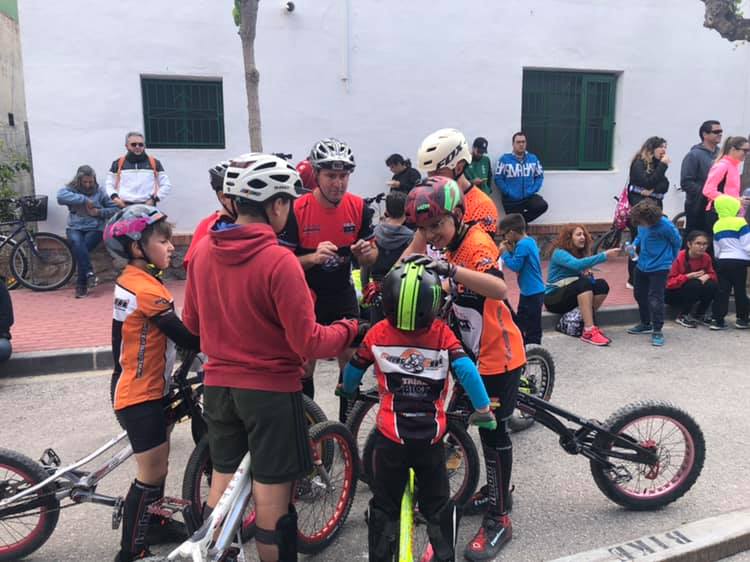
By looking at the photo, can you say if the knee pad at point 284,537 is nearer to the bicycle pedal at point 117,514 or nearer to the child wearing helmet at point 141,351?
the child wearing helmet at point 141,351

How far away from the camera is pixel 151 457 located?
2877mm

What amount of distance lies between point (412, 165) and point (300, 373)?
26.0ft

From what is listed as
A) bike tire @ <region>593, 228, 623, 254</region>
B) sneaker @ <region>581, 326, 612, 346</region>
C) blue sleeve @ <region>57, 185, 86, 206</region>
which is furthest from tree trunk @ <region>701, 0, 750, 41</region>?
blue sleeve @ <region>57, 185, 86, 206</region>

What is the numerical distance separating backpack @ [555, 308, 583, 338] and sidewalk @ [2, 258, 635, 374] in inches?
9.5

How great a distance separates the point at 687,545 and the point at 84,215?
788 centimetres

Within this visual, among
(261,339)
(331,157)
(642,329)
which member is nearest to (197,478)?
(261,339)

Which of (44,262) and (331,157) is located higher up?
(331,157)

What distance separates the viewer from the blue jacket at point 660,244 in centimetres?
677

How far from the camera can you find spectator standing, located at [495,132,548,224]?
393 inches

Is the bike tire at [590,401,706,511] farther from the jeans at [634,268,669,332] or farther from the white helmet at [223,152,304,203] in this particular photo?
the jeans at [634,268,669,332]

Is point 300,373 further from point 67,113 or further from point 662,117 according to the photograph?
point 662,117

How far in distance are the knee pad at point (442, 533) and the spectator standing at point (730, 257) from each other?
5.88m

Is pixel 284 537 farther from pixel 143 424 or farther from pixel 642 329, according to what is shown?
pixel 642 329

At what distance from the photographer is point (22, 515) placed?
9.80 feet
